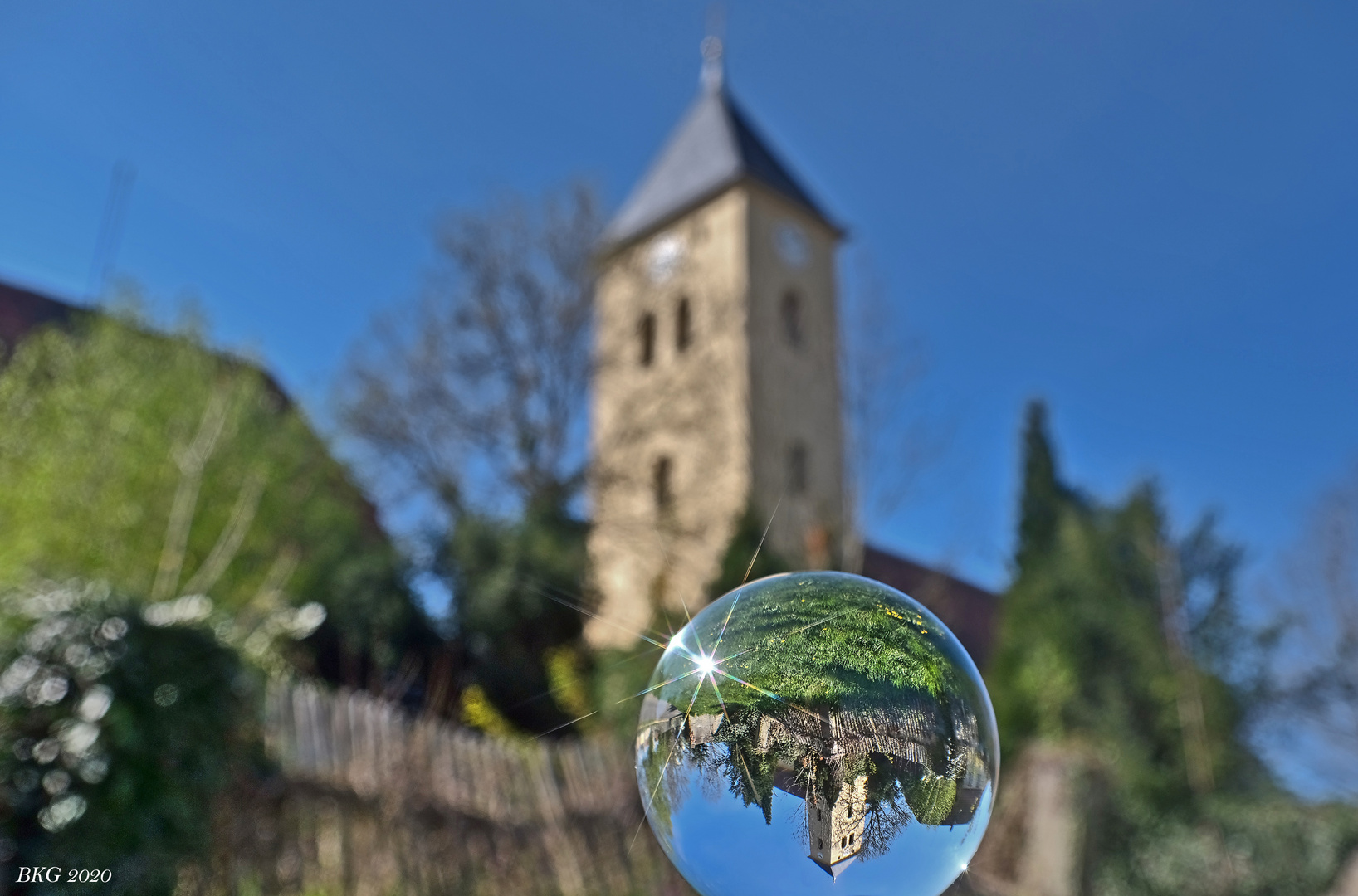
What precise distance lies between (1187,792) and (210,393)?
1356 cm

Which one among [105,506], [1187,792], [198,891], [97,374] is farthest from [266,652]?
[1187,792]

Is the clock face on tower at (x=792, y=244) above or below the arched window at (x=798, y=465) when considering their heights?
above

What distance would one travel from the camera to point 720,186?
22.0m

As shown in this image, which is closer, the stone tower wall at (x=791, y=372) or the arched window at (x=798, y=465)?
the stone tower wall at (x=791, y=372)

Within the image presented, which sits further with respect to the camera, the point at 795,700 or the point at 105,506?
the point at 105,506

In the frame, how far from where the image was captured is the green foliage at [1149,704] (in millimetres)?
11852

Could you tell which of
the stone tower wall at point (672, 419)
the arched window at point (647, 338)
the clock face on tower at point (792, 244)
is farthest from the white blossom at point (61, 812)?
the clock face on tower at point (792, 244)

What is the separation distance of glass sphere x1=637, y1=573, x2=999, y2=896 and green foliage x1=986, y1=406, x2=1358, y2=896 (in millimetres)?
10518

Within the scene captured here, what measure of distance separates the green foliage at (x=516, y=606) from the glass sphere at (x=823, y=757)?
442 inches

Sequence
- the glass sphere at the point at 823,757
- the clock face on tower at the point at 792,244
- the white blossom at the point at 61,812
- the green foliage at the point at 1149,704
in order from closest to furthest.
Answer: the glass sphere at the point at 823,757 < the white blossom at the point at 61,812 < the green foliage at the point at 1149,704 < the clock face on tower at the point at 792,244

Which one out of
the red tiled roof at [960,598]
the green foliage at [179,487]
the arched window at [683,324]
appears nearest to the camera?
the green foliage at [179,487]

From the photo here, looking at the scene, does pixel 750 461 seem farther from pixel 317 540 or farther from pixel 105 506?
pixel 105 506

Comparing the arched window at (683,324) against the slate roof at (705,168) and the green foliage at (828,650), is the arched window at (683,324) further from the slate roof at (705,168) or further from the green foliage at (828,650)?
the green foliage at (828,650)

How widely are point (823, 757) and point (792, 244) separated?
22.0m
